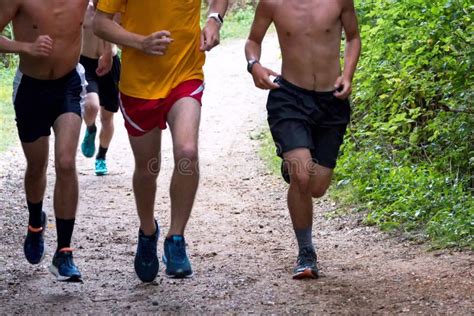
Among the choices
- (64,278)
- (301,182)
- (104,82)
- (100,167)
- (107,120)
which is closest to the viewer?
(64,278)

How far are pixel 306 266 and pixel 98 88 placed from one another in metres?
5.16

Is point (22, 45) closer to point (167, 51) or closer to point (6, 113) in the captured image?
point (167, 51)

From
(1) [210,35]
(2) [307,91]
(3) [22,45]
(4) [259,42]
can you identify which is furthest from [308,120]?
(3) [22,45]

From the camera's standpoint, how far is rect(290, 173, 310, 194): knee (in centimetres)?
685

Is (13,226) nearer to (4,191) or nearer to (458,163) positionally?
(4,191)

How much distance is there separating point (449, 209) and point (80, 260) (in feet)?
10.1

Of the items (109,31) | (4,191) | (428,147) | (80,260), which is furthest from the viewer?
(4,191)

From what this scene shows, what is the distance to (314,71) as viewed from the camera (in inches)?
272

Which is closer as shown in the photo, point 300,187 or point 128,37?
point 128,37

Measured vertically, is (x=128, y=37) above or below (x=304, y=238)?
above

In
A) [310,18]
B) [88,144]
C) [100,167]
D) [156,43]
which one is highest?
[310,18]

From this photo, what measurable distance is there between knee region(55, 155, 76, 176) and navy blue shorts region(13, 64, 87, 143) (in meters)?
0.35

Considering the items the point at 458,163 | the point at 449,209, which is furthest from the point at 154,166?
the point at 458,163

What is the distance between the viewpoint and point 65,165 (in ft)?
21.9
